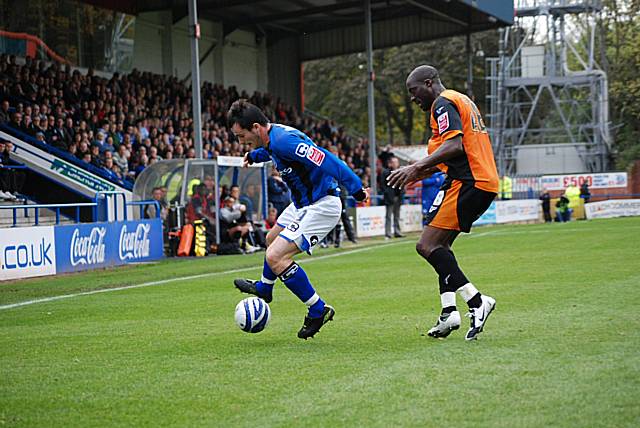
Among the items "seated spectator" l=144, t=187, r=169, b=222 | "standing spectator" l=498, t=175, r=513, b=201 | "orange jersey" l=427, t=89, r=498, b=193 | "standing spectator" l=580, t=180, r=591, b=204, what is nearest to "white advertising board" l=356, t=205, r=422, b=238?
"standing spectator" l=498, t=175, r=513, b=201

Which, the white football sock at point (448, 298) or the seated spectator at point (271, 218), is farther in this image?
the seated spectator at point (271, 218)

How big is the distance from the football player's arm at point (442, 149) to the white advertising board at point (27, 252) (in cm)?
995

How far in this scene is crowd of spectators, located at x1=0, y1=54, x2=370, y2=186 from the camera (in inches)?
894

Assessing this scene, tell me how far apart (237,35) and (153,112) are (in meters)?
14.2

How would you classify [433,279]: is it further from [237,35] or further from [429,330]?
[237,35]

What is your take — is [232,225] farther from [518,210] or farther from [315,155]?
[518,210]

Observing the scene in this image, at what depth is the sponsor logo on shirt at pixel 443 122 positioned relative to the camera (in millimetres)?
6926

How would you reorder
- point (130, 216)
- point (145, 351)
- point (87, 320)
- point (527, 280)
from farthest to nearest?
point (130, 216) → point (527, 280) → point (87, 320) → point (145, 351)

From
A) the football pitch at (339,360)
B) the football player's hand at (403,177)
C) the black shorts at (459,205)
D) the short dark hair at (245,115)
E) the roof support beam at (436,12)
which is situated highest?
the roof support beam at (436,12)

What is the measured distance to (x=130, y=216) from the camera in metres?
20.4

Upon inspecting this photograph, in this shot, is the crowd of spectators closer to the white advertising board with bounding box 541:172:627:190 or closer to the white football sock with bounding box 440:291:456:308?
the white football sock with bounding box 440:291:456:308

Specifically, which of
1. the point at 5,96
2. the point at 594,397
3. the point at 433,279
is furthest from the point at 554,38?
the point at 594,397

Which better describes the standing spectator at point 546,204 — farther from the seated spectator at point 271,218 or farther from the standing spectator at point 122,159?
the standing spectator at point 122,159

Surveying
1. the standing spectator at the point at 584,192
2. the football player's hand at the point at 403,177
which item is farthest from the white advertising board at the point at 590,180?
the football player's hand at the point at 403,177
